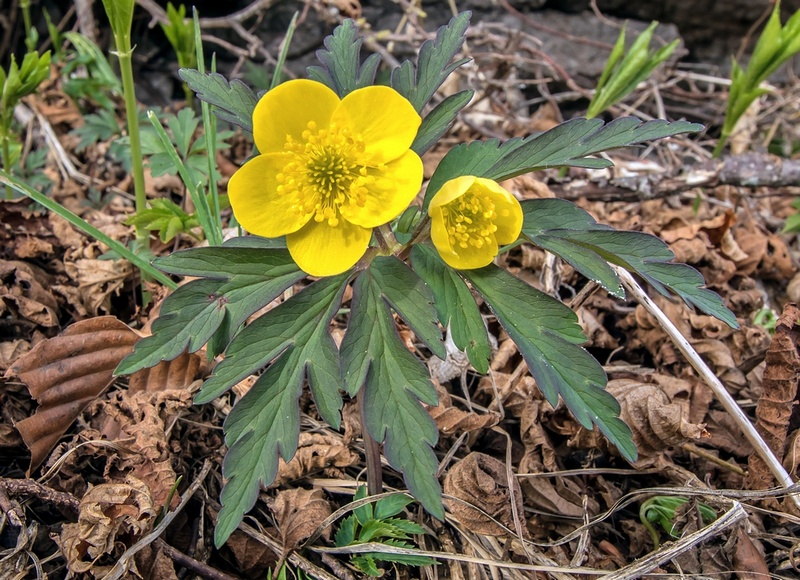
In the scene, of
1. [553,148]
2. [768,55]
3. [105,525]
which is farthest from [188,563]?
[768,55]

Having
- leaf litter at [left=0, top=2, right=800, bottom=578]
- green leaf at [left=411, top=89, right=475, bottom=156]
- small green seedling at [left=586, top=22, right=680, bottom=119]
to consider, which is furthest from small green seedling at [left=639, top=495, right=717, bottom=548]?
small green seedling at [left=586, top=22, right=680, bottom=119]

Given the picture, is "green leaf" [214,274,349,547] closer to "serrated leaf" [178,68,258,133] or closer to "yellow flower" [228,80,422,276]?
"yellow flower" [228,80,422,276]

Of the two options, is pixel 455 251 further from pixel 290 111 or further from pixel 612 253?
pixel 290 111

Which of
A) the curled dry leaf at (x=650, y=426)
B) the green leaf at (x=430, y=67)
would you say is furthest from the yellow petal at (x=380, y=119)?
the curled dry leaf at (x=650, y=426)

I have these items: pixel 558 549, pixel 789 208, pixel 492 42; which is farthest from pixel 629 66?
pixel 558 549

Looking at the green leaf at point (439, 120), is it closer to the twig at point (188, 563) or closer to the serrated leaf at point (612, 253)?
the serrated leaf at point (612, 253)
